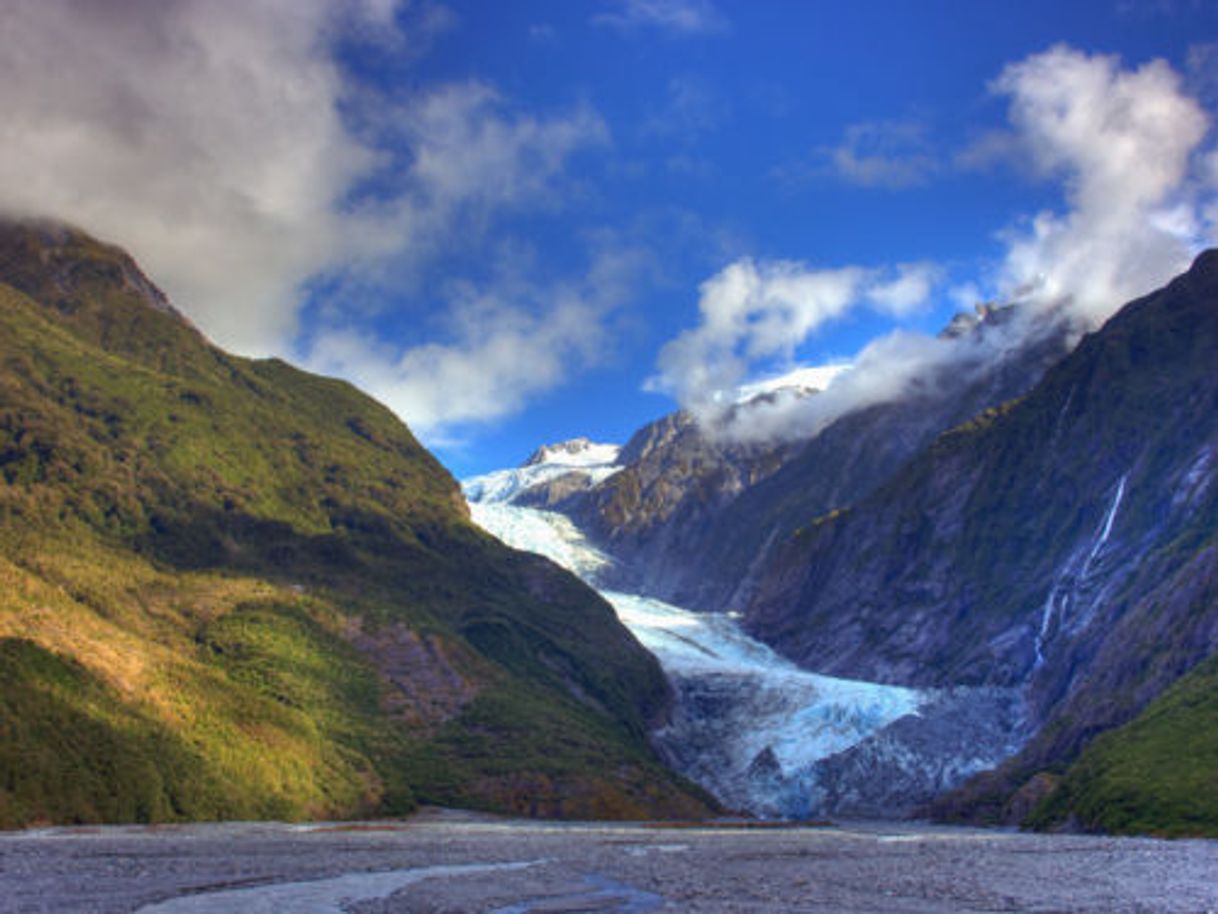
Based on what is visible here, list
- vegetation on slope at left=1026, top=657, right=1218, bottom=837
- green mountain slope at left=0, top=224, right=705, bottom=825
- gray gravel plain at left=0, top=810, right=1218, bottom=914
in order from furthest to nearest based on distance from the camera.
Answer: green mountain slope at left=0, top=224, right=705, bottom=825 < vegetation on slope at left=1026, top=657, right=1218, bottom=837 < gray gravel plain at left=0, top=810, right=1218, bottom=914

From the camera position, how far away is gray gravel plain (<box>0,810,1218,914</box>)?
46062 mm

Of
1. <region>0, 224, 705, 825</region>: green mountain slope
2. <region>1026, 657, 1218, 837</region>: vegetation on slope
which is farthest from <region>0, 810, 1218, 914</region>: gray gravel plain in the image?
<region>0, 224, 705, 825</region>: green mountain slope

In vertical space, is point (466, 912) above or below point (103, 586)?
below

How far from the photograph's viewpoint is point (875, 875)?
60125 mm

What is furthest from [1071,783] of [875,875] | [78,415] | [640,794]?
[78,415]

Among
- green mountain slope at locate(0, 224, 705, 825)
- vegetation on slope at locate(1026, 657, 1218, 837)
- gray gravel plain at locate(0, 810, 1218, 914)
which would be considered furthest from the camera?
green mountain slope at locate(0, 224, 705, 825)

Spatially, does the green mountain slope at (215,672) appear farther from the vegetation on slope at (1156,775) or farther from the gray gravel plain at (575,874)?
the vegetation on slope at (1156,775)

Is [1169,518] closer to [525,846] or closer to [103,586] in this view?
[525,846]

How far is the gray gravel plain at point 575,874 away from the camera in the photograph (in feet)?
151

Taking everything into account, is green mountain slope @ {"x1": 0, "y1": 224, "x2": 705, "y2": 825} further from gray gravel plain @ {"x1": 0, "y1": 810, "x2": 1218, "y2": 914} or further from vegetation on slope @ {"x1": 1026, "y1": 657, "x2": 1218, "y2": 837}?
vegetation on slope @ {"x1": 1026, "y1": 657, "x2": 1218, "y2": 837}

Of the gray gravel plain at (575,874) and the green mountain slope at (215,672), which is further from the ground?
the green mountain slope at (215,672)

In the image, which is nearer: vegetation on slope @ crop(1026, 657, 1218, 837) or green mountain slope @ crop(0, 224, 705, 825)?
vegetation on slope @ crop(1026, 657, 1218, 837)

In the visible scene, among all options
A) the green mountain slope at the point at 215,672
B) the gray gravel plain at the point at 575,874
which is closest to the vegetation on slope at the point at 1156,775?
the gray gravel plain at the point at 575,874

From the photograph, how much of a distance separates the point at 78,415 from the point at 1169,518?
178 metres
